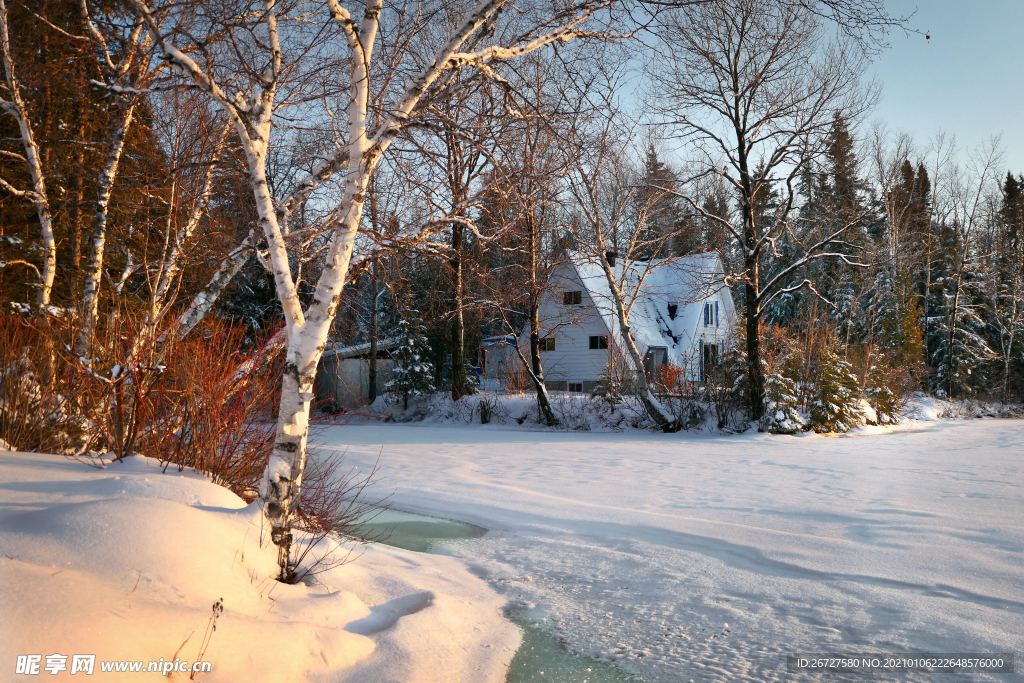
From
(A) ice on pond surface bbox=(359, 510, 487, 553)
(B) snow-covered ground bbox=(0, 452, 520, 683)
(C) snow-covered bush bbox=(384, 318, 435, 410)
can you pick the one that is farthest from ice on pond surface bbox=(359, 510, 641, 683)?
(C) snow-covered bush bbox=(384, 318, 435, 410)

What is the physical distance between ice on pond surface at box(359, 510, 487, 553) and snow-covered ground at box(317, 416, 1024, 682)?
27cm

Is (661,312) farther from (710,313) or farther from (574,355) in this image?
(574,355)

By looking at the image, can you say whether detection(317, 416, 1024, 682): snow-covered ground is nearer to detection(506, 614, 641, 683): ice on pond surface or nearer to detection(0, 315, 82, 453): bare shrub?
detection(506, 614, 641, 683): ice on pond surface

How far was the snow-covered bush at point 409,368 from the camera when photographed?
2688 cm

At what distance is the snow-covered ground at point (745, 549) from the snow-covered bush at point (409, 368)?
14159 mm

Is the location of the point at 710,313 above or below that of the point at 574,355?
above

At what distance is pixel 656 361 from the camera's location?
30812 millimetres

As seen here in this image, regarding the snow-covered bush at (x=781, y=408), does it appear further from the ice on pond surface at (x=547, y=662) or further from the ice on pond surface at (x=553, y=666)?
the ice on pond surface at (x=553, y=666)

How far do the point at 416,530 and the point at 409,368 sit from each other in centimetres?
1975

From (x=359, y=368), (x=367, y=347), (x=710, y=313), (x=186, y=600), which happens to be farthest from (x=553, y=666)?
(x=710, y=313)

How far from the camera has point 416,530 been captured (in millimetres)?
7535

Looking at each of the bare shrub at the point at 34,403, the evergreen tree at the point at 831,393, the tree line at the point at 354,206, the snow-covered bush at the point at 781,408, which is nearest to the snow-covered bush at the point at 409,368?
the tree line at the point at 354,206

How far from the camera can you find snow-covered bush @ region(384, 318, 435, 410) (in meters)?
26.9

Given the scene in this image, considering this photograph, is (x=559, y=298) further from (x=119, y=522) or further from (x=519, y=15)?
(x=119, y=522)
